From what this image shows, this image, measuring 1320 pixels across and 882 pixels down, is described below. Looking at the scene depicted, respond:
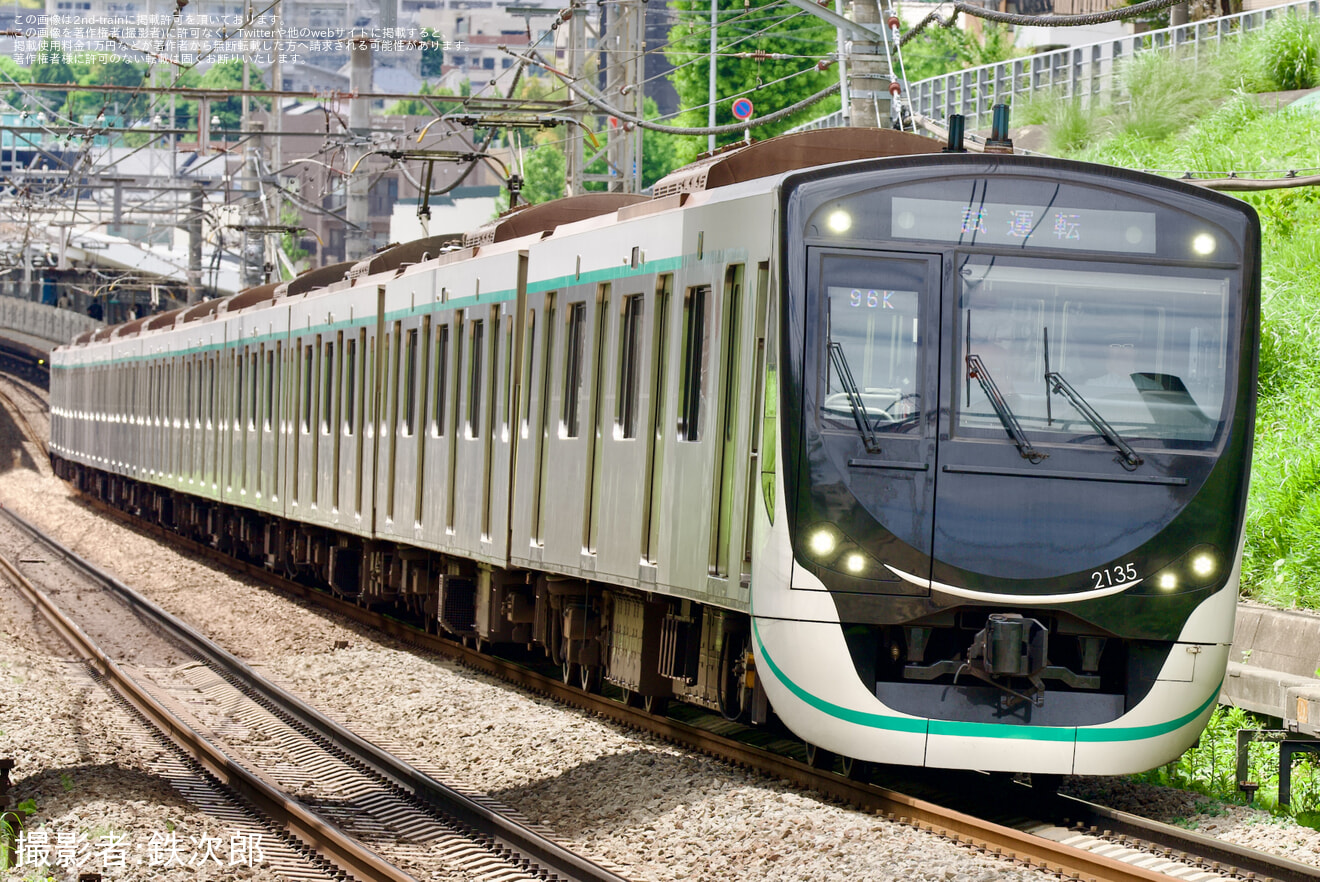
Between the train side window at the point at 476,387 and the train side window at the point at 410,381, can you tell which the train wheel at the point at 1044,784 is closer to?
the train side window at the point at 476,387

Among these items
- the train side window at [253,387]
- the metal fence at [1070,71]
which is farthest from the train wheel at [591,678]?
the metal fence at [1070,71]

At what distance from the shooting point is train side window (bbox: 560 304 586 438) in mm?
11852

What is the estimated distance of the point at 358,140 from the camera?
2472 cm

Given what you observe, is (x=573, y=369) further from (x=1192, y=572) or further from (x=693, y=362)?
(x=1192, y=572)

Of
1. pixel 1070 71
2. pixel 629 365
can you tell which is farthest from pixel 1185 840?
pixel 1070 71

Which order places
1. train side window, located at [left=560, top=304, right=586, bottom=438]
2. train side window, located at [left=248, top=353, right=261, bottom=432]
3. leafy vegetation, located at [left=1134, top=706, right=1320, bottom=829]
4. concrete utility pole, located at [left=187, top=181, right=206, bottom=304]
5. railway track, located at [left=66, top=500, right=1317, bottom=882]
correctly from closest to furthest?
railway track, located at [left=66, top=500, right=1317, bottom=882], leafy vegetation, located at [left=1134, top=706, right=1320, bottom=829], train side window, located at [left=560, top=304, right=586, bottom=438], train side window, located at [left=248, top=353, right=261, bottom=432], concrete utility pole, located at [left=187, top=181, right=206, bottom=304]

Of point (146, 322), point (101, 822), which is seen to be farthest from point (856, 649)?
point (146, 322)

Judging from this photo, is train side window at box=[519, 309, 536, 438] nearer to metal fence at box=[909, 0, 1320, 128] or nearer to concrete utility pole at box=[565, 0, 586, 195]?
concrete utility pole at box=[565, 0, 586, 195]

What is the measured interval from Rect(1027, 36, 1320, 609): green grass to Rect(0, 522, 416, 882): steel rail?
6.83 metres

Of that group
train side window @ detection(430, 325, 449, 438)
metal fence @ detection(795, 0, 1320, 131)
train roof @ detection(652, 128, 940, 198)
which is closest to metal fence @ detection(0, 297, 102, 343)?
metal fence @ detection(795, 0, 1320, 131)

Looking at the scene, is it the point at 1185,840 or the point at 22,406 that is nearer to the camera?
the point at 1185,840

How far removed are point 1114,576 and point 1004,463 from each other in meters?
0.69

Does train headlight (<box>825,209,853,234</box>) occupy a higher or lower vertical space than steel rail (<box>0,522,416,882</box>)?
higher

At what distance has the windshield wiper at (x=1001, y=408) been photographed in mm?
8414
